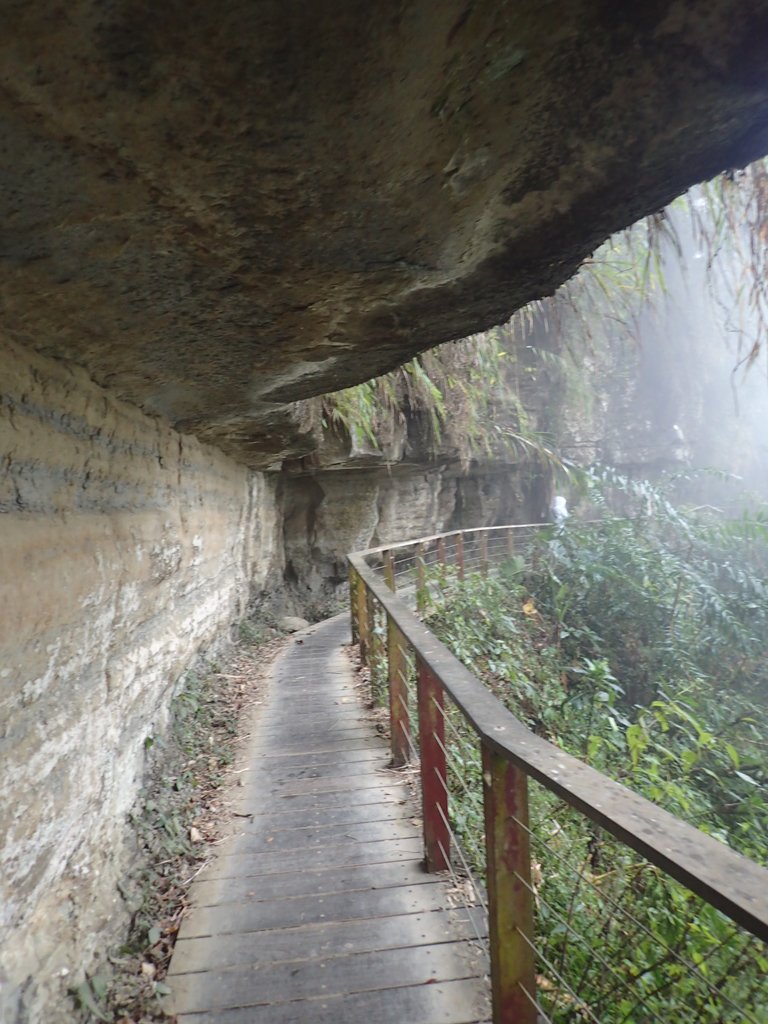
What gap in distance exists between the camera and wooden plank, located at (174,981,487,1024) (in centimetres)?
206

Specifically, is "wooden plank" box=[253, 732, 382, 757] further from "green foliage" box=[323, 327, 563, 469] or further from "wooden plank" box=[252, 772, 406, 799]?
"green foliage" box=[323, 327, 563, 469]

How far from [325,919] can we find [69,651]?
1.59m

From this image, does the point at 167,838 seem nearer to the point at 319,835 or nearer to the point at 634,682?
the point at 319,835

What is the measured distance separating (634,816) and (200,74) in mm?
1613

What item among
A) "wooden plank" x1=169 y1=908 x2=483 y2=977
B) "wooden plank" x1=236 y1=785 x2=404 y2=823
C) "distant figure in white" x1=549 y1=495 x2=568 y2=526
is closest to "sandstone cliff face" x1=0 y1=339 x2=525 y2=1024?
"wooden plank" x1=169 y1=908 x2=483 y2=977

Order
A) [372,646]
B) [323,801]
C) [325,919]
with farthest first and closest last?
[372,646], [323,801], [325,919]

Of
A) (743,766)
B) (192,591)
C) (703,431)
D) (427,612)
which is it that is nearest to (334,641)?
(427,612)

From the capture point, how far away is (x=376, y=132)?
1233mm

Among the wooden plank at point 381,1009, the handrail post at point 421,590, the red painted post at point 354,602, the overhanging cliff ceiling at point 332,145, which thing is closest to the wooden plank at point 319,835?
the wooden plank at point 381,1009

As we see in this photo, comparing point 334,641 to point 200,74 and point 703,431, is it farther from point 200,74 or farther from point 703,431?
point 703,431

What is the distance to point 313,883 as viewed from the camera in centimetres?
282

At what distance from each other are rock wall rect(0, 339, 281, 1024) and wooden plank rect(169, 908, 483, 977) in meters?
0.38

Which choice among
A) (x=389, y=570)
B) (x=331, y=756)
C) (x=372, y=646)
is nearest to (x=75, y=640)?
(x=331, y=756)

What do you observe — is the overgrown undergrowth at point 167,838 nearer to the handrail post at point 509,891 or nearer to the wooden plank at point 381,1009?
the wooden plank at point 381,1009
